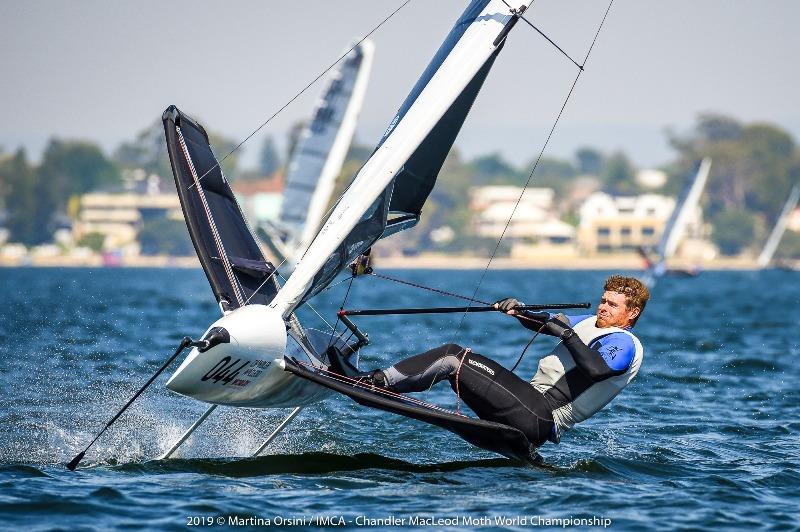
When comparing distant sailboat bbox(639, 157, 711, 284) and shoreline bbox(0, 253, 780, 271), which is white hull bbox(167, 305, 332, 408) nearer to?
distant sailboat bbox(639, 157, 711, 284)

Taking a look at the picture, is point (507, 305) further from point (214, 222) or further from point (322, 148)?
point (322, 148)

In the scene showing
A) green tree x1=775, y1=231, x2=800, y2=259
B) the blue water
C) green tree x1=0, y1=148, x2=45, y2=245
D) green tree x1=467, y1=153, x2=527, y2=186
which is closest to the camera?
the blue water

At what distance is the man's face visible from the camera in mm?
8352

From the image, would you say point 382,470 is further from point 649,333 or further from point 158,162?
point 158,162

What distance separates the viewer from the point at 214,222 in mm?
9516

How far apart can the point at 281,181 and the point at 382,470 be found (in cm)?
12504

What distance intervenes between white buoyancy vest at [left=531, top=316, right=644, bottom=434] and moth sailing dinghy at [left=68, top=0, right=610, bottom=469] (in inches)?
9.9

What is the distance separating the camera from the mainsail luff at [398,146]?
8.23m

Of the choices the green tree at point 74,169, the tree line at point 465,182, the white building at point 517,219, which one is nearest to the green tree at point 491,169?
the tree line at point 465,182

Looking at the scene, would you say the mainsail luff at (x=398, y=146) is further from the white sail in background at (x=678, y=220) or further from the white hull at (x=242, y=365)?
the white sail in background at (x=678, y=220)

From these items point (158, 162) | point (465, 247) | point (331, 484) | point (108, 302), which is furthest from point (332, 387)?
point (158, 162)

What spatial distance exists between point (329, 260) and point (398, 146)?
821 millimetres

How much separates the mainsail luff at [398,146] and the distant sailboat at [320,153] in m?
27.9

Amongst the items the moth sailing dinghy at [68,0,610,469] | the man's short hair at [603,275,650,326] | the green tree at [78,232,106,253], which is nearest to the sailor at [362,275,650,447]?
the man's short hair at [603,275,650,326]
